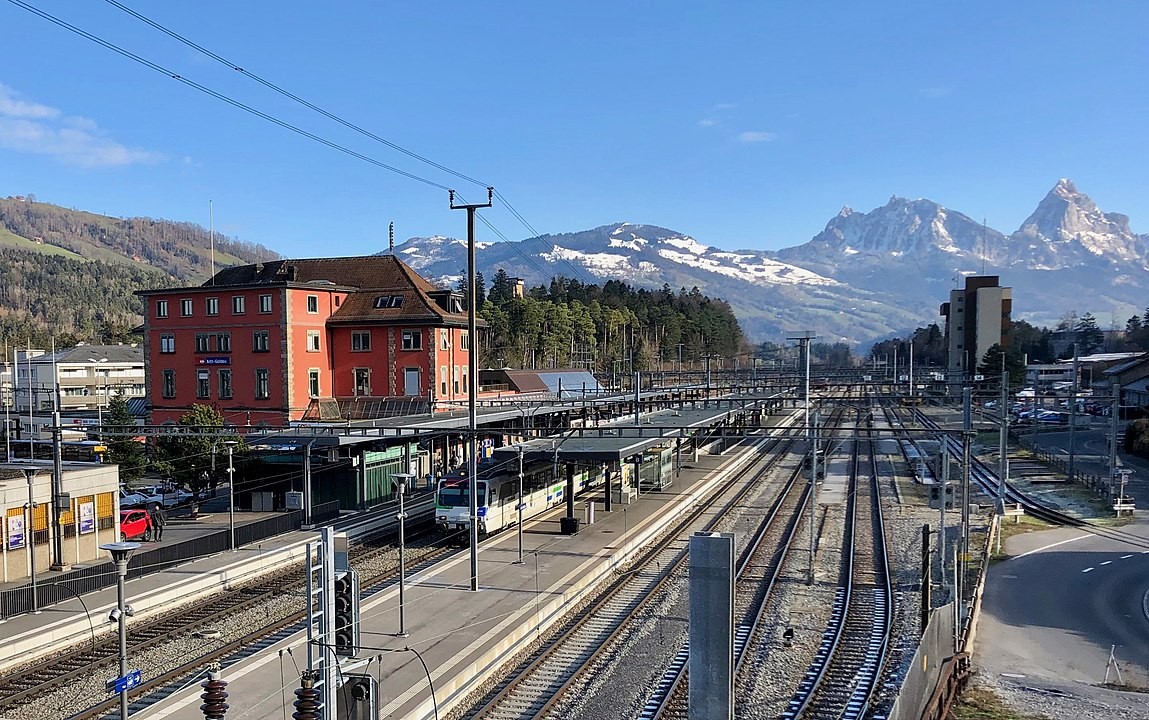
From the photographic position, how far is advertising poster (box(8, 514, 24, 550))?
20250 mm

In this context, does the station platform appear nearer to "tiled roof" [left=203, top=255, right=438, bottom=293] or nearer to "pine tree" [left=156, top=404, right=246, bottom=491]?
"pine tree" [left=156, top=404, right=246, bottom=491]

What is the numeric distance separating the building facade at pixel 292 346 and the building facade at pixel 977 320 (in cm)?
7741

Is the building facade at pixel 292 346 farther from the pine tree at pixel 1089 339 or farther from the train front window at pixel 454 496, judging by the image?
the pine tree at pixel 1089 339

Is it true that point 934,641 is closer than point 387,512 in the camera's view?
Yes

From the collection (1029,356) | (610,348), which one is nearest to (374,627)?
(610,348)

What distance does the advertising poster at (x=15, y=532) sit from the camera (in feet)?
66.4

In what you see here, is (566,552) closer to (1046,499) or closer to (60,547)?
(60,547)

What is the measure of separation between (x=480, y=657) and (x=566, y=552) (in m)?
9.68

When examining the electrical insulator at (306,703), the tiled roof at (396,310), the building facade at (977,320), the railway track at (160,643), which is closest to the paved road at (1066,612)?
the electrical insulator at (306,703)

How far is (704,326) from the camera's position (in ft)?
399

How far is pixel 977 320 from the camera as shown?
348 ft

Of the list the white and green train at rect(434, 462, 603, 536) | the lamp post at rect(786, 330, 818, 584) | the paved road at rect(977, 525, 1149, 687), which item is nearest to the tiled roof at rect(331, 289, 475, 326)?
the white and green train at rect(434, 462, 603, 536)

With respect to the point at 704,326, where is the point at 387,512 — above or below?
below

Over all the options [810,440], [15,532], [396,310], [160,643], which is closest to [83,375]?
[396,310]
